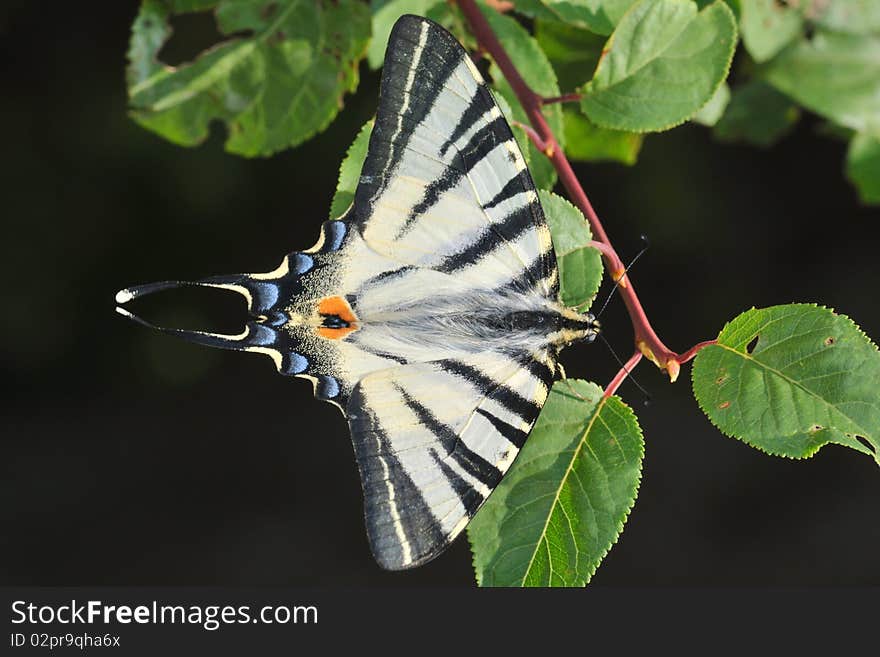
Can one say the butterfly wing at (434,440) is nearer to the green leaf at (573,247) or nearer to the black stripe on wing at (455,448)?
the black stripe on wing at (455,448)

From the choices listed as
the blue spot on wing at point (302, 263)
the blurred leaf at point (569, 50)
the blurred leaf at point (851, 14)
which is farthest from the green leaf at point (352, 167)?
the blurred leaf at point (851, 14)

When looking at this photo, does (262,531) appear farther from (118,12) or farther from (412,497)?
(412,497)

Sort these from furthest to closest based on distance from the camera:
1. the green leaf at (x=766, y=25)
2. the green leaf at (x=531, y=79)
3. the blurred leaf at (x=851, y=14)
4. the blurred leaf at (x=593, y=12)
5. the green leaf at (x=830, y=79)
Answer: the green leaf at (x=830, y=79) → the blurred leaf at (x=851, y=14) → the green leaf at (x=766, y=25) → the green leaf at (x=531, y=79) → the blurred leaf at (x=593, y=12)

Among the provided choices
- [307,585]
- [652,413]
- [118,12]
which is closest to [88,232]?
[118,12]

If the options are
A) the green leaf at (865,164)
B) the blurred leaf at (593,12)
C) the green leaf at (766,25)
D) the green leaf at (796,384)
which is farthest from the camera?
the green leaf at (865,164)

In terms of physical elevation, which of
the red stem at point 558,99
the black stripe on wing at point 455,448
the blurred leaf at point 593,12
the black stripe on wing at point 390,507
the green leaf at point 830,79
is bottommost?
the black stripe on wing at point 390,507

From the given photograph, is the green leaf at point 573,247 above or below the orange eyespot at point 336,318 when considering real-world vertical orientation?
above

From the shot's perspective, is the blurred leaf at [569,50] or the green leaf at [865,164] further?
the green leaf at [865,164]
